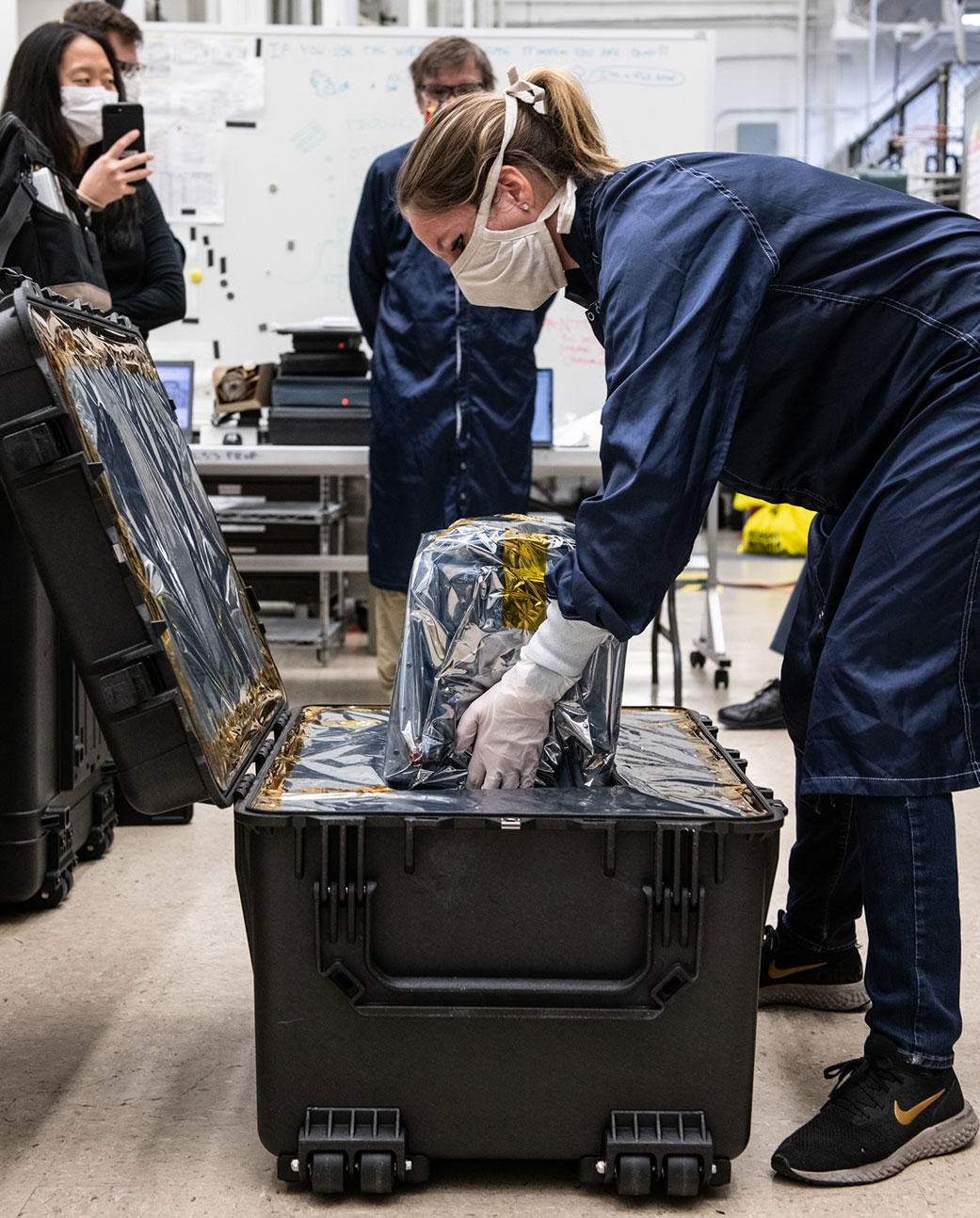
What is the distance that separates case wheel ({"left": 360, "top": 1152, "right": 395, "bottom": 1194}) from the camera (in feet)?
3.57

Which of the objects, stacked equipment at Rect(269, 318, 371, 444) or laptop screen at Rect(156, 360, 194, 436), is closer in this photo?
stacked equipment at Rect(269, 318, 371, 444)

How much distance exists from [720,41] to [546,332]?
250 inches

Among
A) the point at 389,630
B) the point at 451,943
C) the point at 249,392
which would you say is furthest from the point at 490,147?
the point at 249,392

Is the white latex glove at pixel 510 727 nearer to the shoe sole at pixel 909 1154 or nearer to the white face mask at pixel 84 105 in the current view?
the shoe sole at pixel 909 1154

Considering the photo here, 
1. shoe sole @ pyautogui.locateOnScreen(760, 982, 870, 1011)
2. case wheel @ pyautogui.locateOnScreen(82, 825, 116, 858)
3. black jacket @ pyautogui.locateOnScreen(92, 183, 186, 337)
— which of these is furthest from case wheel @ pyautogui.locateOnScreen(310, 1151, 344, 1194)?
black jacket @ pyautogui.locateOnScreen(92, 183, 186, 337)

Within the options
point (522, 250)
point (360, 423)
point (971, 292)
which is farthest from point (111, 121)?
point (971, 292)

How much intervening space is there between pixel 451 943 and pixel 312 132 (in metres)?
3.31

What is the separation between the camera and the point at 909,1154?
46.4 inches

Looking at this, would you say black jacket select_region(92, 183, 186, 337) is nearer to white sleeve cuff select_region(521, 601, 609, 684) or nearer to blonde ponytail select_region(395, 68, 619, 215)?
blonde ponytail select_region(395, 68, 619, 215)

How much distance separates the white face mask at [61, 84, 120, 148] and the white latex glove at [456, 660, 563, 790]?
5.79 feet

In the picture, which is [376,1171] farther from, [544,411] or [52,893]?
[544,411]

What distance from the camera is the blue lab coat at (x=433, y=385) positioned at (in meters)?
2.68

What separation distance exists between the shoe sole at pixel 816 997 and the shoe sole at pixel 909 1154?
0.97ft

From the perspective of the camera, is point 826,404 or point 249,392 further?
point 249,392
